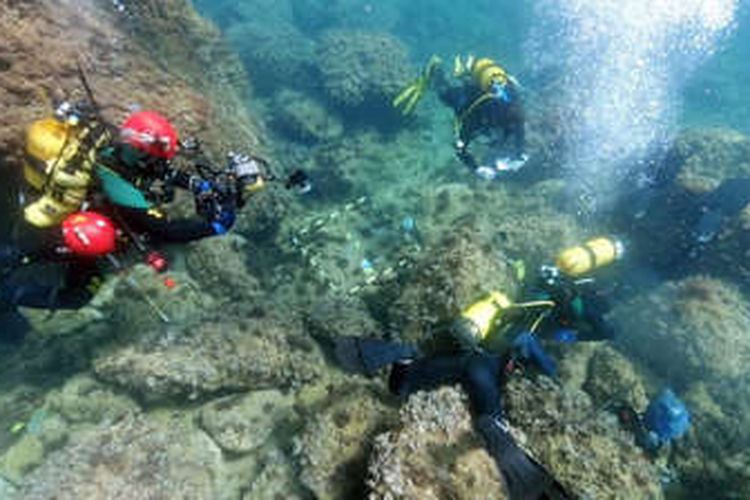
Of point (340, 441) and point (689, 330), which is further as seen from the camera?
point (689, 330)

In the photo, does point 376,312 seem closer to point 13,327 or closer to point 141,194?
point 141,194

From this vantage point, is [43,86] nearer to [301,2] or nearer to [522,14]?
[301,2]

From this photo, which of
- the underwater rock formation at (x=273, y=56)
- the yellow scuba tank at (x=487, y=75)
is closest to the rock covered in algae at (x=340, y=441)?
the yellow scuba tank at (x=487, y=75)

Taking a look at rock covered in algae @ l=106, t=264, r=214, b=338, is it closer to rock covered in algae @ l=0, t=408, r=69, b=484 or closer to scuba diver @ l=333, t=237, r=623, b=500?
rock covered in algae @ l=0, t=408, r=69, b=484

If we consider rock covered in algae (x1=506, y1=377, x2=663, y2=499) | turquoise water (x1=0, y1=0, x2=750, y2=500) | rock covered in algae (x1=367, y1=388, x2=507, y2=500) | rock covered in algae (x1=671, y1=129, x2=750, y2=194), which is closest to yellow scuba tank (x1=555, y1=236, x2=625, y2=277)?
turquoise water (x1=0, y1=0, x2=750, y2=500)

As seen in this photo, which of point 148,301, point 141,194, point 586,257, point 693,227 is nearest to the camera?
point 141,194

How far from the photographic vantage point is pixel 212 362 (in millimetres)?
5934

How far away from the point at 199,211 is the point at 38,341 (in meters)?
3.55

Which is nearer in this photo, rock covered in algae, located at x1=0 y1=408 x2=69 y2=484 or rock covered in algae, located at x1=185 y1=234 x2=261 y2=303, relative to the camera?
rock covered in algae, located at x1=0 y1=408 x2=69 y2=484

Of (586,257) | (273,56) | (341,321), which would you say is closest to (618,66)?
(273,56)

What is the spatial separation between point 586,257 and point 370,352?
327 centimetres

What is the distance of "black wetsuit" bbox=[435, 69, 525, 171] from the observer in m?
8.95

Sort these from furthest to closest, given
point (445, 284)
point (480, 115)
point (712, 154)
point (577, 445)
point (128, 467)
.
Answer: point (712, 154)
point (480, 115)
point (445, 284)
point (128, 467)
point (577, 445)

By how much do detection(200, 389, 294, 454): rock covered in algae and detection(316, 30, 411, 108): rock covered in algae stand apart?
10546mm
